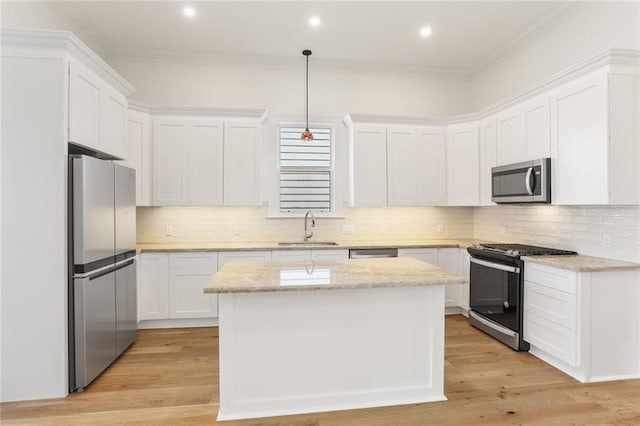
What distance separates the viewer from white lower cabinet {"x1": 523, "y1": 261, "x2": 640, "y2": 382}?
2.66 metres

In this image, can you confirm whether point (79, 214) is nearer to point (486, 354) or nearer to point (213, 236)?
point (213, 236)

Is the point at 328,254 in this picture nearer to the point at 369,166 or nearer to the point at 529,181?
the point at 369,166

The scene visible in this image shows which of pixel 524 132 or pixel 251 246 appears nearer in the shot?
pixel 524 132

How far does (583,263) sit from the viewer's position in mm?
2779

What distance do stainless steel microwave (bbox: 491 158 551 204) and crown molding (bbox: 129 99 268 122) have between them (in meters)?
2.90

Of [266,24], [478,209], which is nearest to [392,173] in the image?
[478,209]

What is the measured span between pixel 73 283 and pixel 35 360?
1.90 feet

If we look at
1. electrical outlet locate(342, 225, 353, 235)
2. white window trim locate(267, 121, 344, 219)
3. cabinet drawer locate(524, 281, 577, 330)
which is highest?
white window trim locate(267, 121, 344, 219)

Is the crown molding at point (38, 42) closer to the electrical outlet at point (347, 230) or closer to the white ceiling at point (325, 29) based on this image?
the white ceiling at point (325, 29)

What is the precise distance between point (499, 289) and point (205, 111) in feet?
12.8

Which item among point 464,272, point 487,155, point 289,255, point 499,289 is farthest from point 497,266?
point 289,255

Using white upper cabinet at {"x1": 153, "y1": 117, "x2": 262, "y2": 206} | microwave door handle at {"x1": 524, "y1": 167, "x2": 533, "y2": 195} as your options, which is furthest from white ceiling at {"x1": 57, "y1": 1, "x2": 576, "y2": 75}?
microwave door handle at {"x1": 524, "y1": 167, "x2": 533, "y2": 195}

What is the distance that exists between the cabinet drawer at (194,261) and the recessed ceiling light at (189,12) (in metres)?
2.55

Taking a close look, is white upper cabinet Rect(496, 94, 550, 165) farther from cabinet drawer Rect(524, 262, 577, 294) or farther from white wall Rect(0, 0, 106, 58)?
white wall Rect(0, 0, 106, 58)
